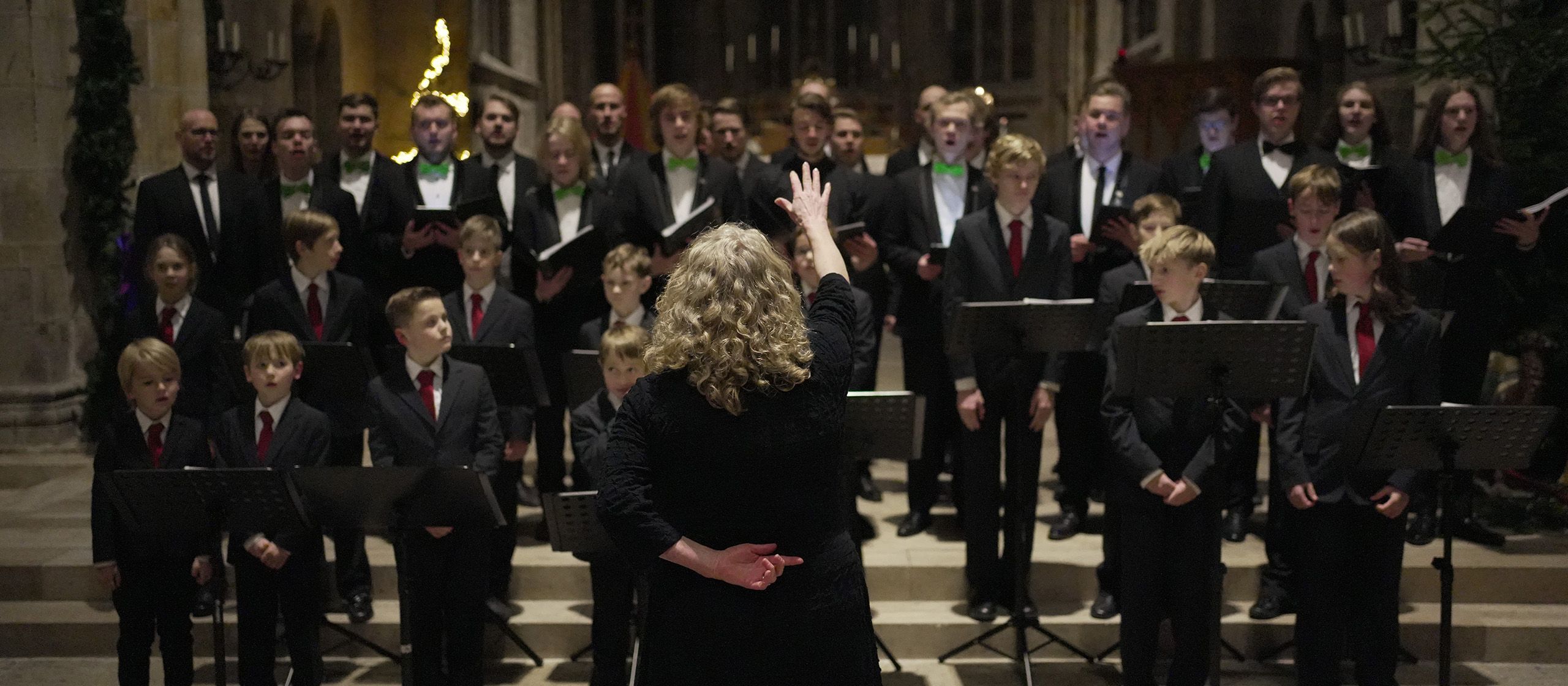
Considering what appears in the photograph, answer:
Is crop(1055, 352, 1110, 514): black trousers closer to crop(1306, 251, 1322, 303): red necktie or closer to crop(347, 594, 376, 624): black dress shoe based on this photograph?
crop(1306, 251, 1322, 303): red necktie

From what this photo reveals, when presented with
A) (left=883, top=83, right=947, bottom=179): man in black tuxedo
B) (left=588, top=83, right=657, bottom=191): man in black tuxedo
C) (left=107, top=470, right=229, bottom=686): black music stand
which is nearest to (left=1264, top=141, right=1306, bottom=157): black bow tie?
(left=883, top=83, right=947, bottom=179): man in black tuxedo

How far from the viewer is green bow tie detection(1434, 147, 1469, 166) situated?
557 centimetres

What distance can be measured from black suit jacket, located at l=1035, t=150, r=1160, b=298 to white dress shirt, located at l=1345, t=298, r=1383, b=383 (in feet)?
4.02

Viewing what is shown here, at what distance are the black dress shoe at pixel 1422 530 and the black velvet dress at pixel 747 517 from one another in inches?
133

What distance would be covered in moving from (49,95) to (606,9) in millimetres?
9100

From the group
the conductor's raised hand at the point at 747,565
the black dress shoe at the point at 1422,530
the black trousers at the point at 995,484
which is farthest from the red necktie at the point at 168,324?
the black dress shoe at the point at 1422,530

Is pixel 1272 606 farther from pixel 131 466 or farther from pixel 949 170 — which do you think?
pixel 131 466

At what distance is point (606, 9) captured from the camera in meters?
15.5

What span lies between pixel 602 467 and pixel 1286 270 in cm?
243

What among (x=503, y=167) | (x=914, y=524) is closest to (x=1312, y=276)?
(x=914, y=524)

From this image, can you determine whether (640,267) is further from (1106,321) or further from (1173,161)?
(1173,161)

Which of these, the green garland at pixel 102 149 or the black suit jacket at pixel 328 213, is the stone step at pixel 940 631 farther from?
the green garland at pixel 102 149

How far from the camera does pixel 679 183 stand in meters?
5.84

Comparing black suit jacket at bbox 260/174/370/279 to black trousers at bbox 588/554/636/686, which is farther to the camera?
black suit jacket at bbox 260/174/370/279
